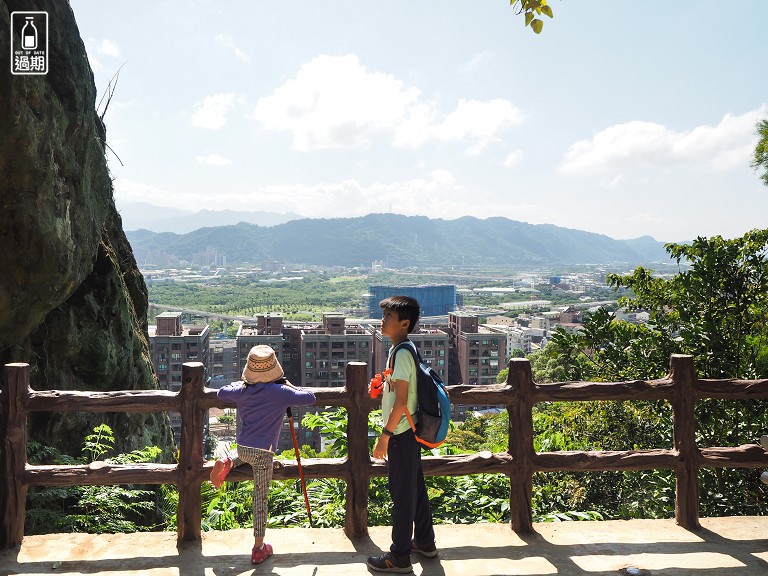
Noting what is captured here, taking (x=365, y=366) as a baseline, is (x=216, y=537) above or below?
below

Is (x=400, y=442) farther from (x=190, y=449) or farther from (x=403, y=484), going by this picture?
(x=190, y=449)

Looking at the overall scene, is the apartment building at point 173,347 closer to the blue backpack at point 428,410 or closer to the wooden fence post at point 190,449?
the wooden fence post at point 190,449

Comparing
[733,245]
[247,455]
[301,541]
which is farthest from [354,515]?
[733,245]

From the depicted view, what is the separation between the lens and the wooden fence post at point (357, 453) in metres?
3.87

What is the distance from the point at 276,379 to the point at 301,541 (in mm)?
1180

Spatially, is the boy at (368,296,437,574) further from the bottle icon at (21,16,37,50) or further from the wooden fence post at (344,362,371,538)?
the bottle icon at (21,16,37,50)

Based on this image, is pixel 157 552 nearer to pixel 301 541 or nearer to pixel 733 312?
pixel 301 541

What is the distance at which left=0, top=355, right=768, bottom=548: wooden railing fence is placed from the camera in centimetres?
372

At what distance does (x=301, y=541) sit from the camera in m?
3.85

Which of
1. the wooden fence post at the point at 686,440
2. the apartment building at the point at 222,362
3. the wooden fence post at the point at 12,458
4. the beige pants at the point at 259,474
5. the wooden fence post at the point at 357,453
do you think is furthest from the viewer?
the apartment building at the point at 222,362

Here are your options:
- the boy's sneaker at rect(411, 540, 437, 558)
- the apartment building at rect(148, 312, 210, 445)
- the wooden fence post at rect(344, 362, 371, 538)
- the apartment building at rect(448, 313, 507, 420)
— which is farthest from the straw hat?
the apartment building at rect(448, 313, 507, 420)

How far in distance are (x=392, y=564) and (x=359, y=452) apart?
2.45 ft

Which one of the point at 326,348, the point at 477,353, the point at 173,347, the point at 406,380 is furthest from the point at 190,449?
the point at 477,353

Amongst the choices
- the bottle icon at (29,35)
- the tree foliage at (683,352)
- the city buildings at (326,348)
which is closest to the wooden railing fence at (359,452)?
the tree foliage at (683,352)
